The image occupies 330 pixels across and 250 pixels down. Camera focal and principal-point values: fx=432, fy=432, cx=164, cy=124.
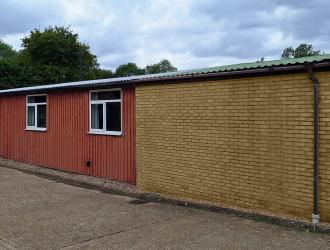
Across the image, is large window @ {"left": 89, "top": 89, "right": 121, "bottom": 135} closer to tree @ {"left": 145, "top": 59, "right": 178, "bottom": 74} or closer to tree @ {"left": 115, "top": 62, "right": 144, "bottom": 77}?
tree @ {"left": 115, "top": 62, "right": 144, "bottom": 77}

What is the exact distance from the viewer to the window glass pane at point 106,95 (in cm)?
1190

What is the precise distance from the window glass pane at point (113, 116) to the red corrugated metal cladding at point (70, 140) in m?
0.30

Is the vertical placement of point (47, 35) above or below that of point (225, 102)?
above

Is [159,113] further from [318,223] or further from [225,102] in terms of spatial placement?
[318,223]

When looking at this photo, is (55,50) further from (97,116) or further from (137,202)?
(137,202)

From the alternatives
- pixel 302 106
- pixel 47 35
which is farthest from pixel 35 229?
pixel 47 35

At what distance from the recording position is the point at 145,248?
589cm

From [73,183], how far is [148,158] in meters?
2.83

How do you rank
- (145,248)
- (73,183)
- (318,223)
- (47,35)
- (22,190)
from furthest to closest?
(47,35) → (73,183) → (22,190) → (318,223) → (145,248)

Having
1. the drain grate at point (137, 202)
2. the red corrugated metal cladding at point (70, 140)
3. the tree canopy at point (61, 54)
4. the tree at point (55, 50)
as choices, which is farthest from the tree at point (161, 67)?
the drain grate at point (137, 202)

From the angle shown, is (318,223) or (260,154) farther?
(260,154)

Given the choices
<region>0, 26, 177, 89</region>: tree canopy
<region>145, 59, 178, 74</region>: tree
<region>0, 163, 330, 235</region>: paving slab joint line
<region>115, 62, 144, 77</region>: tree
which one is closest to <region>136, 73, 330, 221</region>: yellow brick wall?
<region>0, 163, 330, 235</region>: paving slab joint line

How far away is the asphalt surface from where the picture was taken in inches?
239

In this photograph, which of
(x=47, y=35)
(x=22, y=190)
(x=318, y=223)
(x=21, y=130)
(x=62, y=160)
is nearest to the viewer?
(x=318, y=223)
